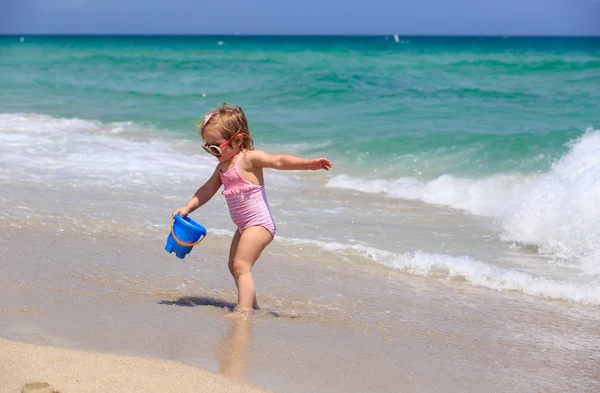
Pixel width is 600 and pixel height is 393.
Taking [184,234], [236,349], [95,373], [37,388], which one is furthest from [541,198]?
[37,388]

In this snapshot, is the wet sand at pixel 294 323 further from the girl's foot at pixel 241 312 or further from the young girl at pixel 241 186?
the young girl at pixel 241 186

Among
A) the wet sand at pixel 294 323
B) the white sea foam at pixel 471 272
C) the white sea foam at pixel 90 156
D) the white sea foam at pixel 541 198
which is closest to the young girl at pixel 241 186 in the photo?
the wet sand at pixel 294 323

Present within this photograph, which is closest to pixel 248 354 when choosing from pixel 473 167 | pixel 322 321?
pixel 322 321

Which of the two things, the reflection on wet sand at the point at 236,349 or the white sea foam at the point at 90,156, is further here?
the white sea foam at the point at 90,156

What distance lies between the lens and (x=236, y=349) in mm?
3443

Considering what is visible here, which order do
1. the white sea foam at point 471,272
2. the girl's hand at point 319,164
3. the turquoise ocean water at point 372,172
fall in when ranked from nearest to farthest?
the girl's hand at point 319,164, the white sea foam at point 471,272, the turquoise ocean water at point 372,172

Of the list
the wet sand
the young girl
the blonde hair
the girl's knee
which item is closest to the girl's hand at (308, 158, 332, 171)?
the young girl

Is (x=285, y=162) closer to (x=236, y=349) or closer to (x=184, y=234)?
(x=184, y=234)

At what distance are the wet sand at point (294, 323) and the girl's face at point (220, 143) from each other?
83cm

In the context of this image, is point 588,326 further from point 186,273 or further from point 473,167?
point 473,167

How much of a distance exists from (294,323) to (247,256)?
438 mm

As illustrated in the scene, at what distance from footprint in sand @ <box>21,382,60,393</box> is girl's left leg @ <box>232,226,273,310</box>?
141 centimetres

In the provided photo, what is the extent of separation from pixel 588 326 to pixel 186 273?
237 cm

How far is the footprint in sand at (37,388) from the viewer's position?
270cm
